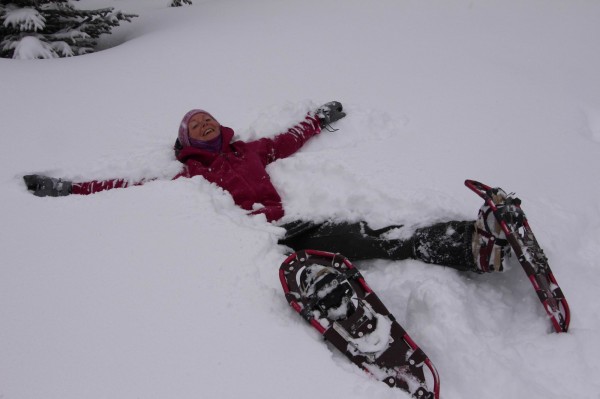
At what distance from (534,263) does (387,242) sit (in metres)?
0.84

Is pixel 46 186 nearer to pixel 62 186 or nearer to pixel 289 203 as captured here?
pixel 62 186

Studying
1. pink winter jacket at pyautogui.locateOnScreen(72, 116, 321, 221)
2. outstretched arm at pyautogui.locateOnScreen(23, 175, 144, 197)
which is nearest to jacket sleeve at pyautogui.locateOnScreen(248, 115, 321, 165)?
pink winter jacket at pyautogui.locateOnScreen(72, 116, 321, 221)

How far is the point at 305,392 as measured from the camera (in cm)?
178

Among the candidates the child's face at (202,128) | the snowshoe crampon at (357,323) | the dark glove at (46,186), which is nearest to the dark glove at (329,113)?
the child's face at (202,128)

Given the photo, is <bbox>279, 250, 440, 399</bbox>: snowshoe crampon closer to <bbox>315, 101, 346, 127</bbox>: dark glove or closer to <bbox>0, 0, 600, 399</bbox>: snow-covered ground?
<bbox>0, 0, 600, 399</bbox>: snow-covered ground

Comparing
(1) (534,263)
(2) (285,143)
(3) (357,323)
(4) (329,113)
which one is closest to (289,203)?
(2) (285,143)

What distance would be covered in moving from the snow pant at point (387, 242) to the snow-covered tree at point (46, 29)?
560 cm

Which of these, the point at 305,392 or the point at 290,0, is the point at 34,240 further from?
the point at 290,0

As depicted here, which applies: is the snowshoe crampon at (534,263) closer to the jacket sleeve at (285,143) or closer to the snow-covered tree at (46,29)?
the jacket sleeve at (285,143)

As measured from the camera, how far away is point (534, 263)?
2.23 meters

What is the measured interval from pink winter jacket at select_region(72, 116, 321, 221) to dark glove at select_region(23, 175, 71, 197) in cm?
9

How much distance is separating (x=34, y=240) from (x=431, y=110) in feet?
11.2

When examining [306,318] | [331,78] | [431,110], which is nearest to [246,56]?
[331,78]

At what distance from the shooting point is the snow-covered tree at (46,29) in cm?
630
